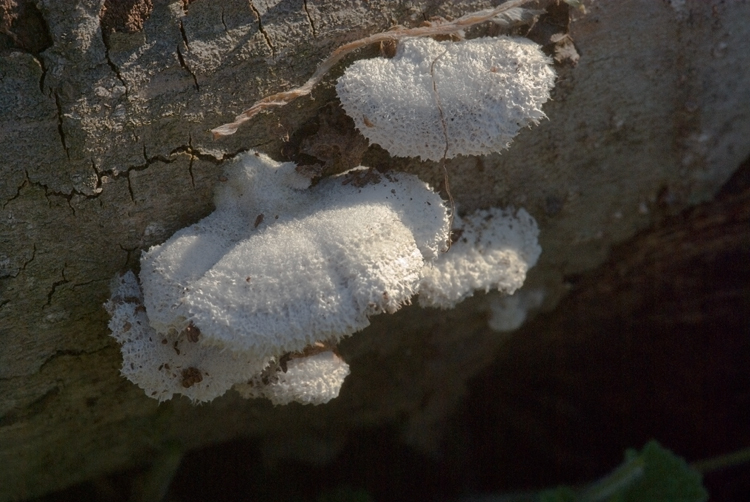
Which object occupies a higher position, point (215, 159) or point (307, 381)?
point (215, 159)

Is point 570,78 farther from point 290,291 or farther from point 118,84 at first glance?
point 118,84

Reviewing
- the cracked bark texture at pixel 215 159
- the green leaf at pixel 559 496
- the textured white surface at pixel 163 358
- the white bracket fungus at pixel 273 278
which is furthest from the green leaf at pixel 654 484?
the textured white surface at pixel 163 358

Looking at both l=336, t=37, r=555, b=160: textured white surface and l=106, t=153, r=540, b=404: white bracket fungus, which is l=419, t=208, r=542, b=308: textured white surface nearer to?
l=106, t=153, r=540, b=404: white bracket fungus

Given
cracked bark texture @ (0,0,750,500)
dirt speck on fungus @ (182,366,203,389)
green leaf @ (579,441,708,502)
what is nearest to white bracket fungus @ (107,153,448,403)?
dirt speck on fungus @ (182,366,203,389)

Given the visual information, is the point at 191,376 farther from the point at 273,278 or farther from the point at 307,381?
the point at 273,278

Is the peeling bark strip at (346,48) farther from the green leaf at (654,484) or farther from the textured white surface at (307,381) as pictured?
the green leaf at (654,484)

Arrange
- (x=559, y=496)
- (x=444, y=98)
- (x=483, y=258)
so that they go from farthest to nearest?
(x=559, y=496)
(x=483, y=258)
(x=444, y=98)

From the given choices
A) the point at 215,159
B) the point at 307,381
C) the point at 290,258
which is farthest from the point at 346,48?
the point at 307,381
